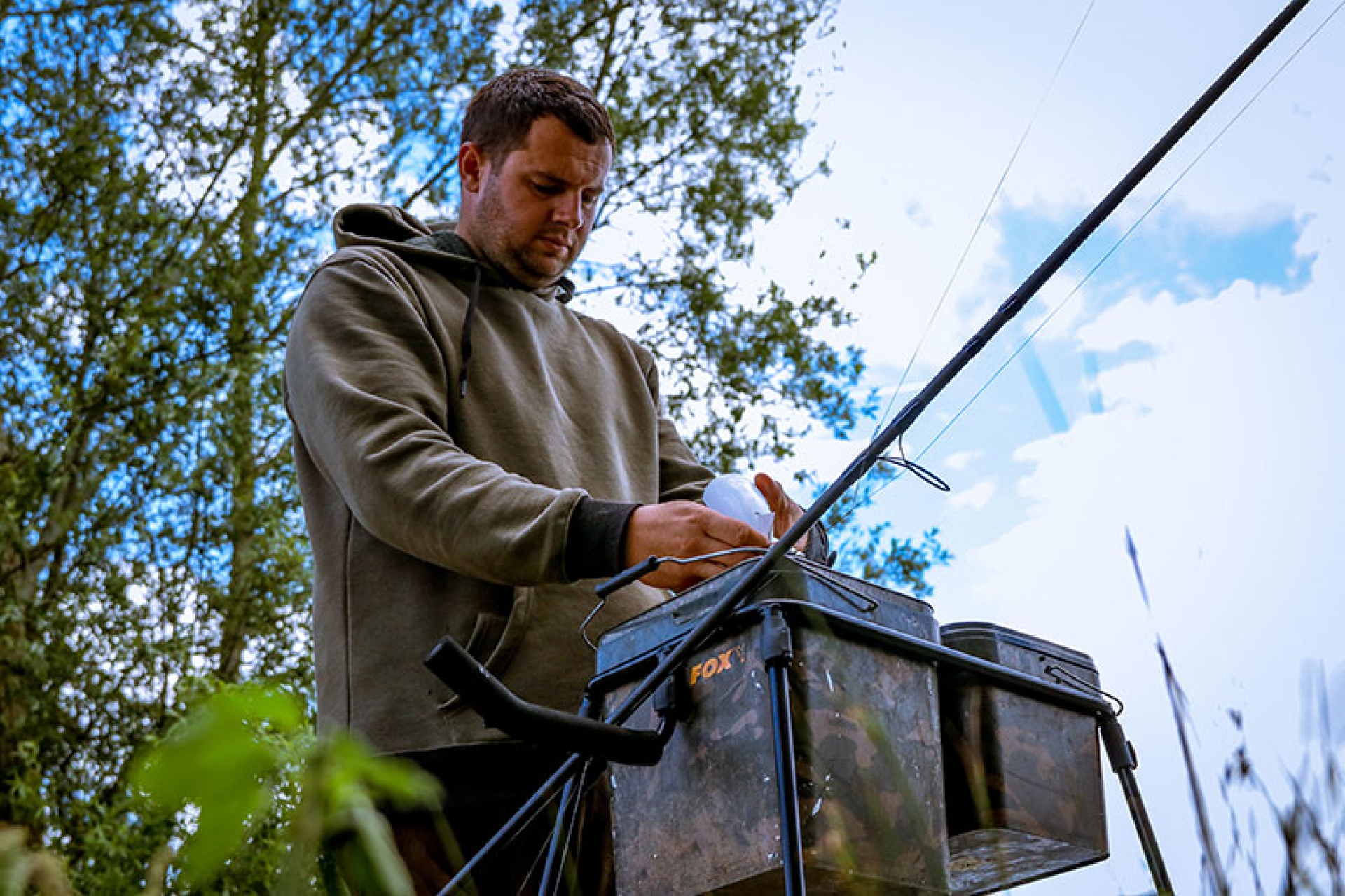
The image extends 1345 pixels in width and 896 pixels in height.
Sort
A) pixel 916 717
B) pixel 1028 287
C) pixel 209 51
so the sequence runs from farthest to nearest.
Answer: pixel 209 51, pixel 916 717, pixel 1028 287

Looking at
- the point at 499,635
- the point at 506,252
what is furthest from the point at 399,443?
the point at 506,252

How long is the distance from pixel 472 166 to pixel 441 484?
0.81 m

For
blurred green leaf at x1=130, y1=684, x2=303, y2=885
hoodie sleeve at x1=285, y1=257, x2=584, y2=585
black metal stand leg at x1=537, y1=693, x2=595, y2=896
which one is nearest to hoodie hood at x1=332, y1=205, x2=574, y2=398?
hoodie sleeve at x1=285, y1=257, x2=584, y2=585

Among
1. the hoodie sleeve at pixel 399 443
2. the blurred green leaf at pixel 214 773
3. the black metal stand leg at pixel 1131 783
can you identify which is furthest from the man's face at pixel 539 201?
the blurred green leaf at pixel 214 773

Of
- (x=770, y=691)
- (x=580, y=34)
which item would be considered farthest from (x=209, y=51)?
(x=770, y=691)

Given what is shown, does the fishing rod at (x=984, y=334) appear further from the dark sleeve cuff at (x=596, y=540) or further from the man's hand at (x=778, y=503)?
the man's hand at (x=778, y=503)

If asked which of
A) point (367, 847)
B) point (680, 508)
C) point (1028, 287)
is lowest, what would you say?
point (367, 847)

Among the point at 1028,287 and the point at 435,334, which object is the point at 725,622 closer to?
the point at 1028,287

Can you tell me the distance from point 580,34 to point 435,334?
6.11 meters

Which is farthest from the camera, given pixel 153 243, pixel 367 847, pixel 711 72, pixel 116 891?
pixel 711 72

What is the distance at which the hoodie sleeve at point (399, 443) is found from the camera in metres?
1.89

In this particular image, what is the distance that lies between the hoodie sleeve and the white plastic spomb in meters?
0.16

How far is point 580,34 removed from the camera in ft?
26.5

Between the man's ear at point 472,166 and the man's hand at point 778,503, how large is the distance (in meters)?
0.80
